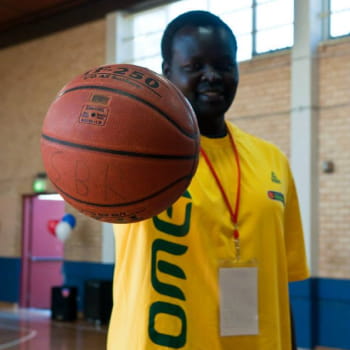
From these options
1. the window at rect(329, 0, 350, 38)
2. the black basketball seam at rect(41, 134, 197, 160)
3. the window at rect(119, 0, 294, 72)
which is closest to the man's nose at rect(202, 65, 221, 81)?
the black basketball seam at rect(41, 134, 197, 160)

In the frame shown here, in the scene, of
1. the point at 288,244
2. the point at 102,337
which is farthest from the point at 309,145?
the point at 288,244

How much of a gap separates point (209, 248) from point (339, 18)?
22.7 ft

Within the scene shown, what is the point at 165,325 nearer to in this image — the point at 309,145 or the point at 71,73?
the point at 309,145

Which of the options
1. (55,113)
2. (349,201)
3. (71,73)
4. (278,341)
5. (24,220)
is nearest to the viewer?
(55,113)

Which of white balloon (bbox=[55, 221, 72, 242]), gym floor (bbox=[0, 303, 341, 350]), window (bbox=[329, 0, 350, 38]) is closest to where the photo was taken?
gym floor (bbox=[0, 303, 341, 350])

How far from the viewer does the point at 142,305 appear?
5.27ft

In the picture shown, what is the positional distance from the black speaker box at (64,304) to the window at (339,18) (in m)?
5.83

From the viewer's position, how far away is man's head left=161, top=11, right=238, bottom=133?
5.61 ft

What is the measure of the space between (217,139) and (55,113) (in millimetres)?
541

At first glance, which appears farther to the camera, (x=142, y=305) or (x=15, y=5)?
(x=15, y=5)

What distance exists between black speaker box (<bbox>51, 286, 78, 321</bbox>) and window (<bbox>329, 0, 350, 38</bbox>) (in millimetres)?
5828

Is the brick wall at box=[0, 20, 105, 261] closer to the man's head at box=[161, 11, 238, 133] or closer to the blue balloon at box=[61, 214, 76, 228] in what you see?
the blue balloon at box=[61, 214, 76, 228]

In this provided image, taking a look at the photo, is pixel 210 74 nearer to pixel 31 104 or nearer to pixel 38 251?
pixel 31 104

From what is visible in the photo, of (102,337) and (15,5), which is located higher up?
(15,5)
